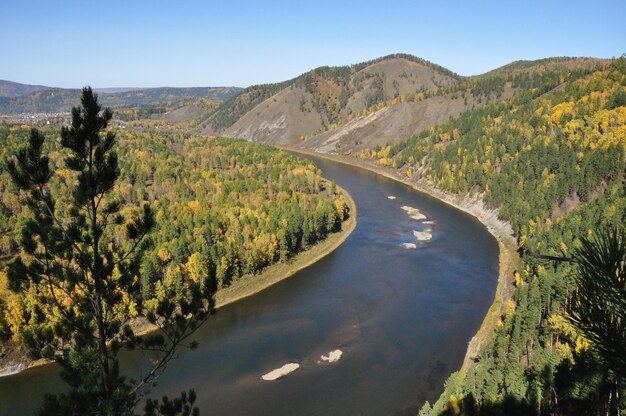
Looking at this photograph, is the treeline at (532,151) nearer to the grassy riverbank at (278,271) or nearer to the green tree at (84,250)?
the grassy riverbank at (278,271)

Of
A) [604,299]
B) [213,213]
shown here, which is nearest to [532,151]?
[213,213]

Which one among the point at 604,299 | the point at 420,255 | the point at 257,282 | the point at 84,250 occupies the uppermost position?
the point at 604,299

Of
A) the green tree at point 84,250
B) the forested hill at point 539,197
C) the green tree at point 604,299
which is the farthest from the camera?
the forested hill at point 539,197

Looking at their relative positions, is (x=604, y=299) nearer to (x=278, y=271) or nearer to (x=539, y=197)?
(x=278, y=271)

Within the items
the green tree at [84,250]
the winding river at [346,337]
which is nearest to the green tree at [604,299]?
the green tree at [84,250]

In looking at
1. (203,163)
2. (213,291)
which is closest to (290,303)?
(213,291)

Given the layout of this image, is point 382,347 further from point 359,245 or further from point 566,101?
point 566,101
